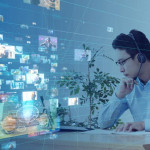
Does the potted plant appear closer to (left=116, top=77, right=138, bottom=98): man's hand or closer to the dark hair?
(left=116, top=77, right=138, bottom=98): man's hand

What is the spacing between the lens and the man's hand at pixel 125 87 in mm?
1540

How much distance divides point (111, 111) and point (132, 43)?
49 cm

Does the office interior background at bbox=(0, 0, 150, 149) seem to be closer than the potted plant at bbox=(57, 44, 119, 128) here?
Yes

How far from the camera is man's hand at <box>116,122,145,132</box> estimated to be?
1538 mm

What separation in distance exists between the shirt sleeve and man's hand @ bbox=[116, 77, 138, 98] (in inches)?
1.4

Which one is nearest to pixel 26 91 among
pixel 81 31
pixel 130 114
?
pixel 81 31

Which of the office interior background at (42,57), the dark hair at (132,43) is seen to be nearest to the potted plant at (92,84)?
the office interior background at (42,57)

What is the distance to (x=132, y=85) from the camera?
1.59m

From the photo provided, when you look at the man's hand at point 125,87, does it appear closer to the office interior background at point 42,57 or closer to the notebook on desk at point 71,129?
the office interior background at point 42,57

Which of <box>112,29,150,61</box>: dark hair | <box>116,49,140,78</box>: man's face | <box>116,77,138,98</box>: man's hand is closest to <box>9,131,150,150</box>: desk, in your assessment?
<box>116,77,138,98</box>: man's hand

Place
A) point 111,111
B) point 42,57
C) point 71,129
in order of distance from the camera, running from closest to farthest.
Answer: point 42,57
point 71,129
point 111,111

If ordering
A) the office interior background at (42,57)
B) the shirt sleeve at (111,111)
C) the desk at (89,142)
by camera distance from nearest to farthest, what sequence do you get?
1. the office interior background at (42,57)
2. the desk at (89,142)
3. the shirt sleeve at (111,111)

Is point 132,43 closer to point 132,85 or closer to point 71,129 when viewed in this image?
point 132,85

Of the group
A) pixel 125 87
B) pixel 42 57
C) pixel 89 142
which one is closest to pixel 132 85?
pixel 125 87
